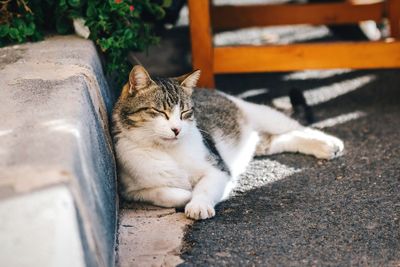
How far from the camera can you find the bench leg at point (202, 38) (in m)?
4.04

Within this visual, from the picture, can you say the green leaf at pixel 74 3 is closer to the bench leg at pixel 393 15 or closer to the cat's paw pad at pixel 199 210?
the cat's paw pad at pixel 199 210

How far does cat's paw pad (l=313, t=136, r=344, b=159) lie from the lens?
143 inches

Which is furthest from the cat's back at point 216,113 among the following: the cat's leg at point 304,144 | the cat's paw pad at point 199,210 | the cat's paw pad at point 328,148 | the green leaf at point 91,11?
the green leaf at point 91,11

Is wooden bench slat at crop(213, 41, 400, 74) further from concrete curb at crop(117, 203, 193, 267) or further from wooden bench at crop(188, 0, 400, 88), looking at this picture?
concrete curb at crop(117, 203, 193, 267)

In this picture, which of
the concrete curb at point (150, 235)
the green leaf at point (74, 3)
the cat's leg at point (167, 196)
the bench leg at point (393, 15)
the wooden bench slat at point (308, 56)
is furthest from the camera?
the bench leg at point (393, 15)

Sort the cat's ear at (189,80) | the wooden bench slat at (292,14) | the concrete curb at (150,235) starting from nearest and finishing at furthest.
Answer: the concrete curb at (150,235)
the cat's ear at (189,80)
the wooden bench slat at (292,14)

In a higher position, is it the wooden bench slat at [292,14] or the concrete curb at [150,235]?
the wooden bench slat at [292,14]

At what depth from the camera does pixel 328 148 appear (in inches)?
143

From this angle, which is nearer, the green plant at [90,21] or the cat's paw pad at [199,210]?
the cat's paw pad at [199,210]

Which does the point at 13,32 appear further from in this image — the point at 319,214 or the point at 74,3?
the point at 319,214

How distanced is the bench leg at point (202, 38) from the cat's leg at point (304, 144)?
2.11 feet

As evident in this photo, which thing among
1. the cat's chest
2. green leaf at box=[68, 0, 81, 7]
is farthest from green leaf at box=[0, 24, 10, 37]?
the cat's chest

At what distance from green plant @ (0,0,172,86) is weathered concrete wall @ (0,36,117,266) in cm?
64

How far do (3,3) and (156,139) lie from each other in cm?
131
